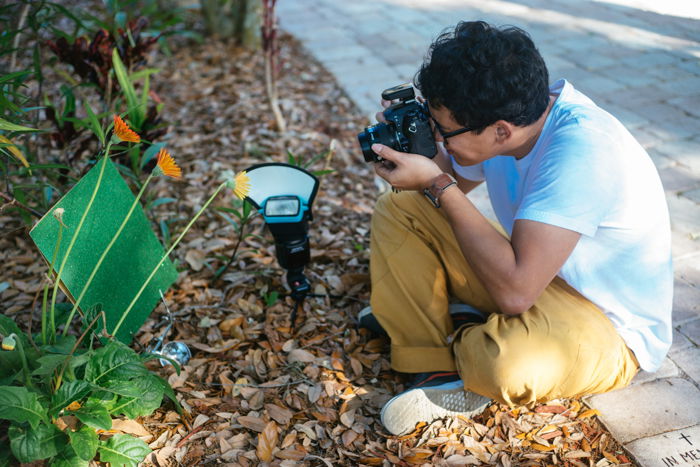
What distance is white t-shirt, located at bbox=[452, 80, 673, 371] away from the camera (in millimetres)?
1479

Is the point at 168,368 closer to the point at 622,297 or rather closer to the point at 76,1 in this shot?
the point at 622,297

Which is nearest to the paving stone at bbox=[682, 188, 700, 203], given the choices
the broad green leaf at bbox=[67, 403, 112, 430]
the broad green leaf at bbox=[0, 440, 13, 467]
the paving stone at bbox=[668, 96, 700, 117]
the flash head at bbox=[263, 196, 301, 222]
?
the paving stone at bbox=[668, 96, 700, 117]

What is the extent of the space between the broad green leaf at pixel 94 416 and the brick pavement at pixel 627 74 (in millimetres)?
1387

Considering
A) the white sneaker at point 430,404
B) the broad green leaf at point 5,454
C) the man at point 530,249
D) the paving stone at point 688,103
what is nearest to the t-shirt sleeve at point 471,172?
the man at point 530,249

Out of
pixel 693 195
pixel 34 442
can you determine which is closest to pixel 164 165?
pixel 34 442

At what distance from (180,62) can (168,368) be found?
10.1 ft

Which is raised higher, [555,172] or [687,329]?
[555,172]

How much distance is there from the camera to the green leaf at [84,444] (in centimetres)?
138

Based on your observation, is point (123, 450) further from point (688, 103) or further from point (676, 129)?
point (688, 103)

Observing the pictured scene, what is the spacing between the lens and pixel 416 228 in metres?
1.94

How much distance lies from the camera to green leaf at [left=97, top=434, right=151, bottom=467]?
0.99 meters

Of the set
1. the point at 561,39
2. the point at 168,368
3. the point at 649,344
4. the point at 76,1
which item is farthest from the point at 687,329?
the point at 76,1

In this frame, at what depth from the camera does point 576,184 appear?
1473 mm

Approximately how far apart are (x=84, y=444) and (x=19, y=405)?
0.17 meters
